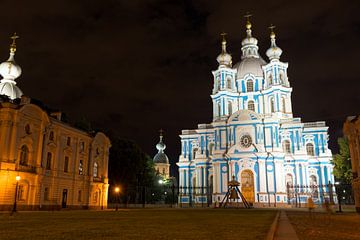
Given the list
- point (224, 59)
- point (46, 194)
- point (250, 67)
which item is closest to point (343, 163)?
point (250, 67)

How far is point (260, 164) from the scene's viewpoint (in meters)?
50.8

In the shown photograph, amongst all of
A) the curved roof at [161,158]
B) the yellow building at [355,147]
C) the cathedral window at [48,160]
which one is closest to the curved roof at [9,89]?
the cathedral window at [48,160]

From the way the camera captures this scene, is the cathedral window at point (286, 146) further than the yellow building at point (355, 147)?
Yes

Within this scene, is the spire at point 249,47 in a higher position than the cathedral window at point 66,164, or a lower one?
higher

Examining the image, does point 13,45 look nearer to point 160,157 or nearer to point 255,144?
point 255,144

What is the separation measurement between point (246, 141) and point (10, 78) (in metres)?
34.4

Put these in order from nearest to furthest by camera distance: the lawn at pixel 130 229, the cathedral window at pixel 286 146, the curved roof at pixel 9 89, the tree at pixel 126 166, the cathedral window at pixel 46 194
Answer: the lawn at pixel 130 229 < the cathedral window at pixel 46 194 < the curved roof at pixel 9 89 < the tree at pixel 126 166 < the cathedral window at pixel 286 146

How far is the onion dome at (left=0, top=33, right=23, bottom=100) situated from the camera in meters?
40.5

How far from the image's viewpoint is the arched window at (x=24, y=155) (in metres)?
28.4

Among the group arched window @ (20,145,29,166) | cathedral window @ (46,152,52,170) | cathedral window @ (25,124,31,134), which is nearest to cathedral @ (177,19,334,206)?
cathedral window @ (46,152,52,170)

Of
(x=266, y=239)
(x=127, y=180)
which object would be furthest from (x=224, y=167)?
(x=266, y=239)

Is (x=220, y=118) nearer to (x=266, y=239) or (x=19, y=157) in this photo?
(x=19, y=157)

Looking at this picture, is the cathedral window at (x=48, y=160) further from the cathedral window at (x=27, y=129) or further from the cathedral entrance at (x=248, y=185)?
the cathedral entrance at (x=248, y=185)

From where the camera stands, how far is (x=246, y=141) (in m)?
53.7
